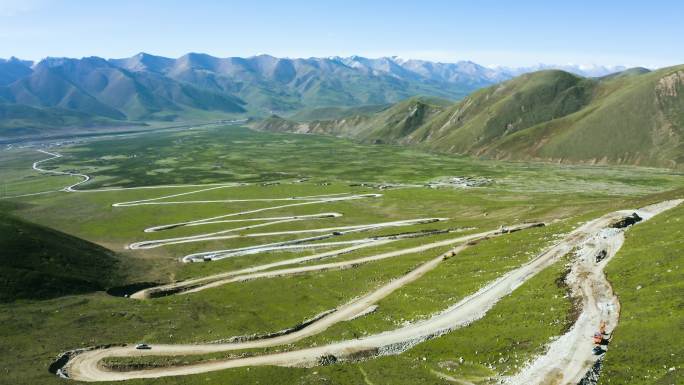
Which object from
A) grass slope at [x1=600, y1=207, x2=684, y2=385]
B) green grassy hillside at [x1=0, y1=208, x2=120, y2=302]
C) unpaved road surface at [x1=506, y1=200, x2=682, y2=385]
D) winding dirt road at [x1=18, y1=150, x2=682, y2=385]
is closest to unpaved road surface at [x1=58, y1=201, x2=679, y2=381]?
winding dirt road at [x1=18, y1=150, x2=682, y2=385]

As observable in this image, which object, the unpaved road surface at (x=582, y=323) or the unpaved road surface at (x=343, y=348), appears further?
the unpaved road surface at (x=343, y=348)

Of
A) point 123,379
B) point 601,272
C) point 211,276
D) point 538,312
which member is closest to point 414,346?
point 538,312

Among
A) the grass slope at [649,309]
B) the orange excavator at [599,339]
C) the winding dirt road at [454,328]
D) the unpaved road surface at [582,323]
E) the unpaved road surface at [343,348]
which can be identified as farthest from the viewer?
the unpaved road surface at [343,348]

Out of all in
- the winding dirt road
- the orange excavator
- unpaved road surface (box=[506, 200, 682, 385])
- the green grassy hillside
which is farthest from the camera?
the green grassy hillside

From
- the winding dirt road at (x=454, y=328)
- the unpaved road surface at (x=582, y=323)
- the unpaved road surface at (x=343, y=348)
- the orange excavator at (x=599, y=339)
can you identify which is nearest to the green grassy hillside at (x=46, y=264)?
the winding dirt road at (x=454, y=328)

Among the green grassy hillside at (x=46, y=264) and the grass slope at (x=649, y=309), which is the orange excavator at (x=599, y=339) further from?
the green grassy hillside at (x=46, y=264)

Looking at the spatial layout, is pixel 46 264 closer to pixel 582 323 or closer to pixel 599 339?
pixel 582 323

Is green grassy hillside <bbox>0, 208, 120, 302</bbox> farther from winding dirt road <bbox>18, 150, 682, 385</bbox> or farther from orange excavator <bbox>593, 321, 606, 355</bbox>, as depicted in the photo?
orange excavator <bbox>593, 321, 606, 355</bbox>

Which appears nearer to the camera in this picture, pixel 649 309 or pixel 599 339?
pixel 599 339

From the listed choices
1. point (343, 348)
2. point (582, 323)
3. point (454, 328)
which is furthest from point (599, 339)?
point (343, 348)
